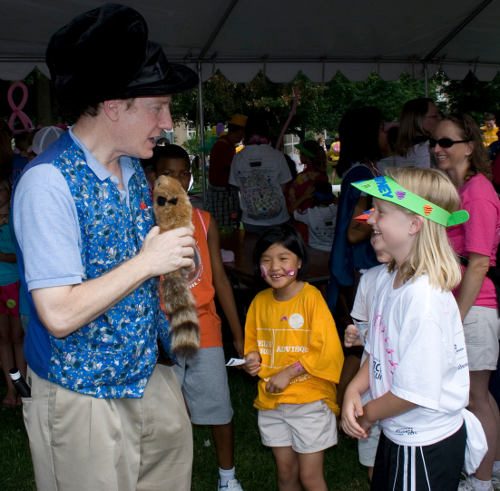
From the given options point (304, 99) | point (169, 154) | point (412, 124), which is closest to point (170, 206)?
point (169, 154)

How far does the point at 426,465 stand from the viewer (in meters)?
2.17

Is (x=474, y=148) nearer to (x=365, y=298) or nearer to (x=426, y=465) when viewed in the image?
(x=365, y=298)

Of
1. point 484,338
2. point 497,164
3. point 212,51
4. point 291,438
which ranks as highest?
point 212,51

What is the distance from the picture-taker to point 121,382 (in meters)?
1.92

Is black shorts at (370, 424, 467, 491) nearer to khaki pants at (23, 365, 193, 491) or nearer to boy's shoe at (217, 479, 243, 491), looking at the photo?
khaki pants at (23, 365, 193, 491)

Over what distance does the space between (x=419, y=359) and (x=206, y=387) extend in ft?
4.79

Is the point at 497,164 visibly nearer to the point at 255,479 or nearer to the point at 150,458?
the point at 255,479

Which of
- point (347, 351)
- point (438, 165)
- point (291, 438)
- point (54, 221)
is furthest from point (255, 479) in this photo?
point (54, 221)

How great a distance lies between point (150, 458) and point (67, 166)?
3.29 feet

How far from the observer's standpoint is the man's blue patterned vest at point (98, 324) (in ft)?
5.89

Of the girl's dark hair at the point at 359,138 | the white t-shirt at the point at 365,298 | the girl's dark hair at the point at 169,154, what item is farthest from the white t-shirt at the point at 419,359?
the girl's dark hair at the point at 359,138

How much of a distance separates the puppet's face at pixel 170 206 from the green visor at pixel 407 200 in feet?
→ 2.14

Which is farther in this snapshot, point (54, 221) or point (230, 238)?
point (230, 238)

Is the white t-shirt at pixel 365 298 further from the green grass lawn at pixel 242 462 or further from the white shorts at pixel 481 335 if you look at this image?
the green grass lawn at pixel 242 462
